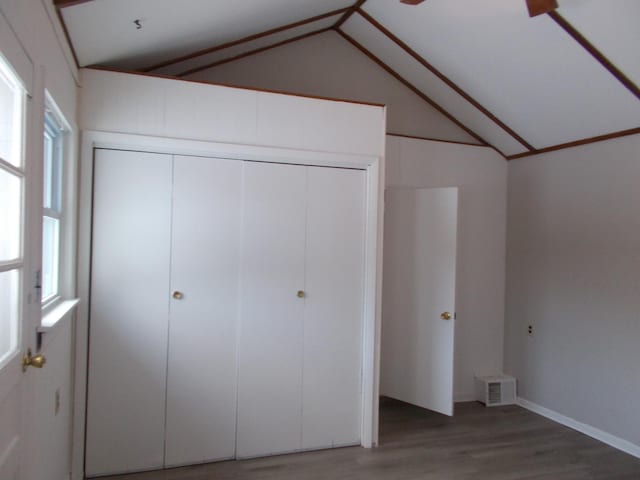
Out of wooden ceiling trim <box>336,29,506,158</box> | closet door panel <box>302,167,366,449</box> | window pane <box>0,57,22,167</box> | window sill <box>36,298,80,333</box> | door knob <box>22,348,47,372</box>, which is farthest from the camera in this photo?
wooden ceiling trim <box>336,29,506,158</box>

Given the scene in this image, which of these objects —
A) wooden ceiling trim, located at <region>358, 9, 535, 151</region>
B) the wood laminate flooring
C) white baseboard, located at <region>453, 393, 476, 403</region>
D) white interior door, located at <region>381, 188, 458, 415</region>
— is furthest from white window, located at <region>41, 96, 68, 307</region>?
white baseboard, located at <region>453, 393, 476, 403</region>

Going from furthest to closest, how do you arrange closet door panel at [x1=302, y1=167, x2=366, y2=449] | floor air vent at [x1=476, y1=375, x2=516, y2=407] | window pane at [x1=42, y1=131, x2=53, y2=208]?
floor air vent at [x1=476, y1=375, x2=516, y2=407] → closet door panel at [x1=302, y1=167, x2=366, y2=449] → window pane at [x1=42, y1=131, x2=53, y2=208]

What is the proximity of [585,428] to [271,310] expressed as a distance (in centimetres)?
264

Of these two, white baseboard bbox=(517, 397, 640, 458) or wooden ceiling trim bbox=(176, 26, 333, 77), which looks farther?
wooden ceiling trim bbox=(176, 26, 333, 77)

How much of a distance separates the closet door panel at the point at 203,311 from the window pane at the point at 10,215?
133 centimetres

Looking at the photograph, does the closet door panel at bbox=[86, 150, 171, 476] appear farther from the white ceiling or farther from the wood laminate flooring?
the white ceiling

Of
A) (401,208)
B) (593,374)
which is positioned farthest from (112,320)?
(593,374)

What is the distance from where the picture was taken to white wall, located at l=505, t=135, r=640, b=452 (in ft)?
10.3

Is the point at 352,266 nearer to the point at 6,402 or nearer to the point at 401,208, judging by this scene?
the point at 401,208

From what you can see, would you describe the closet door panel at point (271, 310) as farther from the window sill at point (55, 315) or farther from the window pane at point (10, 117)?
the window pane at point (10, 117)

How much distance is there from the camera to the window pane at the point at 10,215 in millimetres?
1263

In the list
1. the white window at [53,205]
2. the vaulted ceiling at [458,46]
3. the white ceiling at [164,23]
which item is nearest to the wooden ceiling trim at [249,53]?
the vaulted ceiling at [458,46]

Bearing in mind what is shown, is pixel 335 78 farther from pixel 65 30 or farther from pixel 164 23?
pixel 65 30

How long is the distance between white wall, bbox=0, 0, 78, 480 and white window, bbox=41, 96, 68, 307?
164 millimetres
